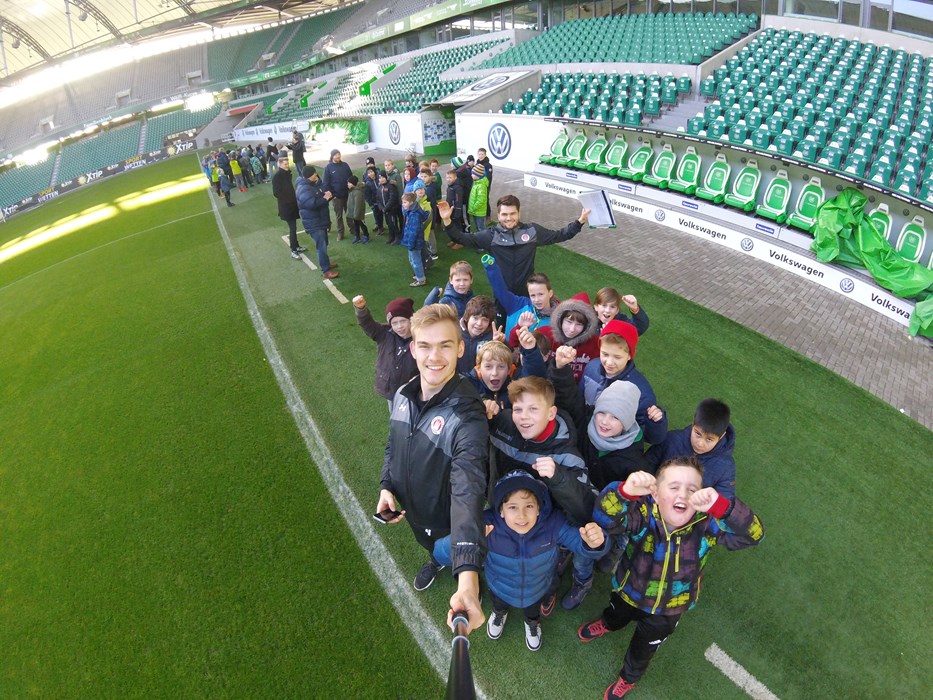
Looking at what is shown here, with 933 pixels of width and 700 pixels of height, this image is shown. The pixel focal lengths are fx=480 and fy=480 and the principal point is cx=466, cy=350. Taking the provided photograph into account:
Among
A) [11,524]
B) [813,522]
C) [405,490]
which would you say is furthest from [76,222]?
[813,522]

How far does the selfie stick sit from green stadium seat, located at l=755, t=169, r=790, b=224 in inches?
385

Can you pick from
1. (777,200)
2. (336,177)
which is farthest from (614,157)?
(336,177)

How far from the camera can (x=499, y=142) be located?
623 inches

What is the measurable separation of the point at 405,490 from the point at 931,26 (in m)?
20.6

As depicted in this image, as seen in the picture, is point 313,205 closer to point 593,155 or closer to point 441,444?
point 441,444

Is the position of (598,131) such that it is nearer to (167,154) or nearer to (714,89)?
(714,89)

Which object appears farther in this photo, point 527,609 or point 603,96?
point 603,96

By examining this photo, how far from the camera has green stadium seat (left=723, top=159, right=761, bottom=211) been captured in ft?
31.3

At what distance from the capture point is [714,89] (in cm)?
1403

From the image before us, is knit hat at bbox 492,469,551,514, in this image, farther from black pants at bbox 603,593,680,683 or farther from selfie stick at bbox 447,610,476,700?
selfie stick at bbox 447,610,476,700

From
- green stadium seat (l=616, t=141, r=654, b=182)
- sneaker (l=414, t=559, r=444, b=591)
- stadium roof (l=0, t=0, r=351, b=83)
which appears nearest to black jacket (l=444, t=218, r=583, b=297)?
sneaker (l=414, t=559, r=444, b=591)

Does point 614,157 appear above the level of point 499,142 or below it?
below

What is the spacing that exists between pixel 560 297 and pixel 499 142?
9.86m

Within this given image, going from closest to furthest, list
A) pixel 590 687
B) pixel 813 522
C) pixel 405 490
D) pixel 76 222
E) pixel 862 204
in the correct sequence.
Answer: pixel 405 490 < pixel 590 687 < pixel 813 522 < pixel 862 204 < pixel 76 222
